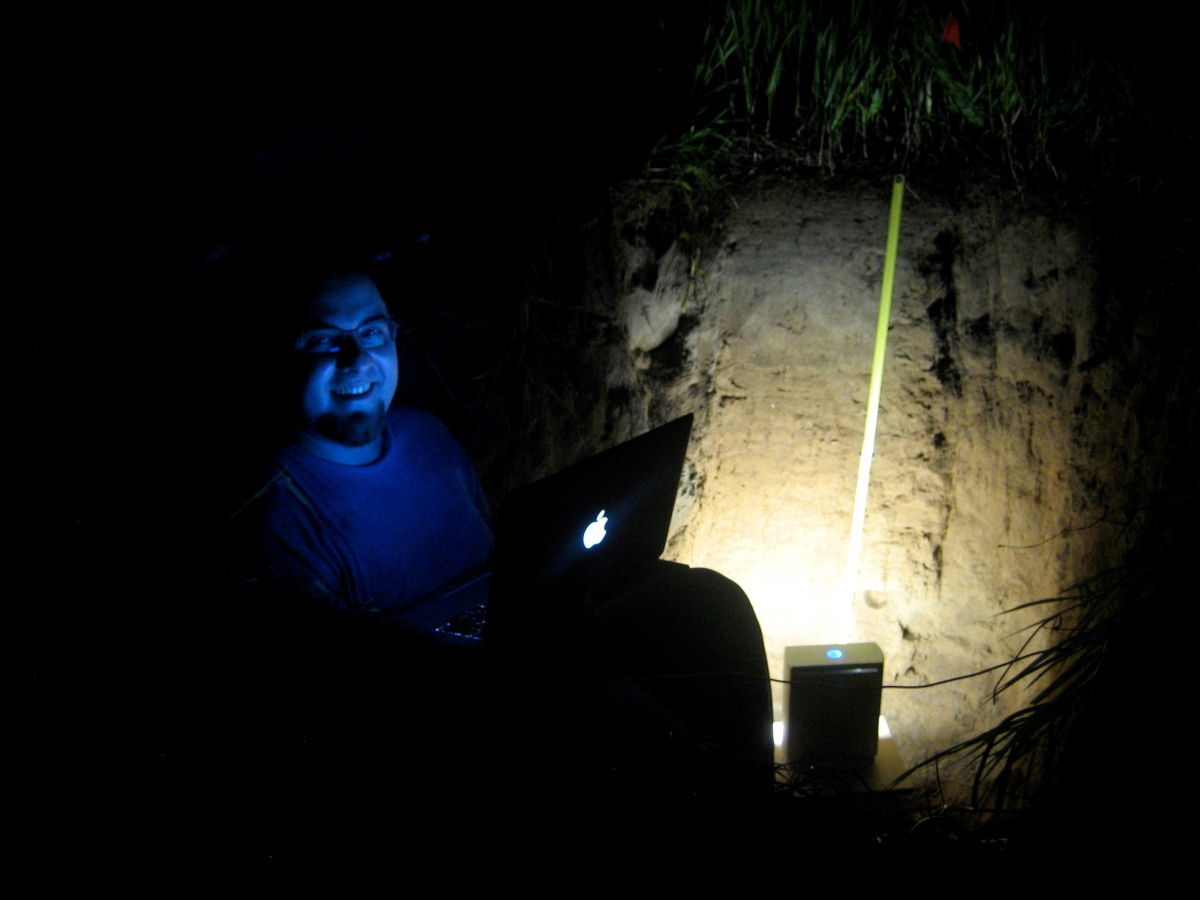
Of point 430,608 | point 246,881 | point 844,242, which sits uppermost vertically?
point 844,242

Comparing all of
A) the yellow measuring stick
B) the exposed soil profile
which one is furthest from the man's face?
the yellow measuring stick

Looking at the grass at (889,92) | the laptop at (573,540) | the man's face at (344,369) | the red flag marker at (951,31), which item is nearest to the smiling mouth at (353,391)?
the man's face at (344,369)

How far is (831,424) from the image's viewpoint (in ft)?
7.67

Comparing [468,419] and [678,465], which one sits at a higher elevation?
[468,419]

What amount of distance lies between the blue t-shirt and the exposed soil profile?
1.86 ft

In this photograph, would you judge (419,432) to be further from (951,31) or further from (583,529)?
(951,31)

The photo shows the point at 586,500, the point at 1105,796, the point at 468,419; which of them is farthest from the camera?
the point at 468,419

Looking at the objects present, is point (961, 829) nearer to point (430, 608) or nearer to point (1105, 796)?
point (1105, 796)

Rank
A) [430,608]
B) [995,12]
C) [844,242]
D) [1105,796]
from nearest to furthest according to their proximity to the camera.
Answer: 1. [1105,796]
2. [430,608]
3. [995,12]
4. [844,242]

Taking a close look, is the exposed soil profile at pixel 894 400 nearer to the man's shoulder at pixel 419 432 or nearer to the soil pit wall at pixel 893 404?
the soil pit wall at pixel 893 404

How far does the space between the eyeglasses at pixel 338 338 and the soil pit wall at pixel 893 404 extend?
789mm

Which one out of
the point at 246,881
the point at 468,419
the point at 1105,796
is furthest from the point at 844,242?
the point at 246,881

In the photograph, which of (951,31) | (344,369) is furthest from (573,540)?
(951,31)

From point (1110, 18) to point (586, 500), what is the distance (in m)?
1.87
